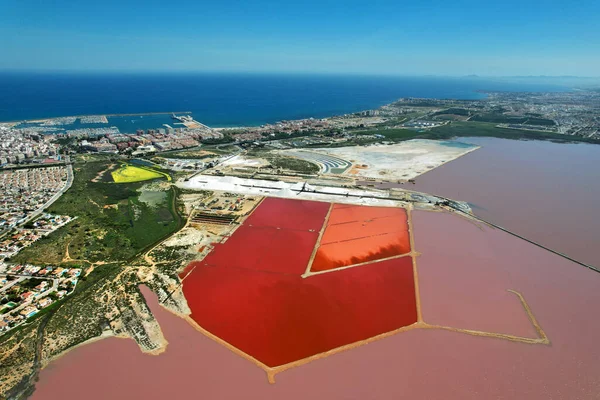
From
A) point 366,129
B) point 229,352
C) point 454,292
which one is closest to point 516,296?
point 454,292

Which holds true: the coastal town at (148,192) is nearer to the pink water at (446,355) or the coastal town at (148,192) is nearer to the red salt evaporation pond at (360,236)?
the pink water at (446,355)

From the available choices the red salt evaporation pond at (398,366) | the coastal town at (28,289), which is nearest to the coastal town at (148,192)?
the coastal town at (28,289)

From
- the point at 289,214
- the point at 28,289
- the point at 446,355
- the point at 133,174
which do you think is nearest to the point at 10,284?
the point at 28,289

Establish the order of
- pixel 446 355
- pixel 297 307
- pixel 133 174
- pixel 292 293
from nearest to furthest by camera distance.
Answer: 1. pixel 446 355
2. pixel 297 307
3. pixel 292 293
4. pixel 133 174

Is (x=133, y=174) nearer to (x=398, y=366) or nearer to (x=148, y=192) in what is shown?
(x=148, y=192)

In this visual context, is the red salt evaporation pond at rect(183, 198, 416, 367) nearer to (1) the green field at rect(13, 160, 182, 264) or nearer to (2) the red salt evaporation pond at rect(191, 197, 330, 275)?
(2) the red salt evaporation pond at rect(191, 197, 330, 275)

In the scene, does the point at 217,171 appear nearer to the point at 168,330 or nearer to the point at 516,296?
the point at 168,330
